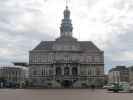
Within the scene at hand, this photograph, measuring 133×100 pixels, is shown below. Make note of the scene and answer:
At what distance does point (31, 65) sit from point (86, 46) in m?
21.8

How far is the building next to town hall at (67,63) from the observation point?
118 meters

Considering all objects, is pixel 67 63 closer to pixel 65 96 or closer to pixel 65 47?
pixel 65 47

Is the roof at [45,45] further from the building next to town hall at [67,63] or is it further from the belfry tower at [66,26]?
the belfry tower at [66,26]

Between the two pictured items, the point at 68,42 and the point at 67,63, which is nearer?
the point at 67,63

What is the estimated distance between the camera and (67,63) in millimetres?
118688

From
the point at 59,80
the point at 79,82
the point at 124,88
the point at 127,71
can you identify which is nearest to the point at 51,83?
the point at 59,80

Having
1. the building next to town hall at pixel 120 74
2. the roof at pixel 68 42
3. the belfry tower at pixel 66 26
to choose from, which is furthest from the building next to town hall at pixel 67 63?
the building next to town hall at pixel 120 74

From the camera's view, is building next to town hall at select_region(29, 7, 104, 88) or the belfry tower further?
the belfry tower

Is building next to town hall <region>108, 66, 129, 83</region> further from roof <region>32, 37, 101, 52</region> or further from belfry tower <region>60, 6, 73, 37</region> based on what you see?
roof <region>32, 37, 101, 52</region>

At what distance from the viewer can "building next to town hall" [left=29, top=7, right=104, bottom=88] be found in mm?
118438

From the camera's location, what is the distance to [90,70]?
397 ft

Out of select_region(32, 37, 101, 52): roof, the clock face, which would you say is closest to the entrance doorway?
the clock face

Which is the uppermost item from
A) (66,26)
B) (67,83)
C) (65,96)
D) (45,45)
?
(66,26)

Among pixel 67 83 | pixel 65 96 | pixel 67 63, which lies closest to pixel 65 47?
pixel 67 63
